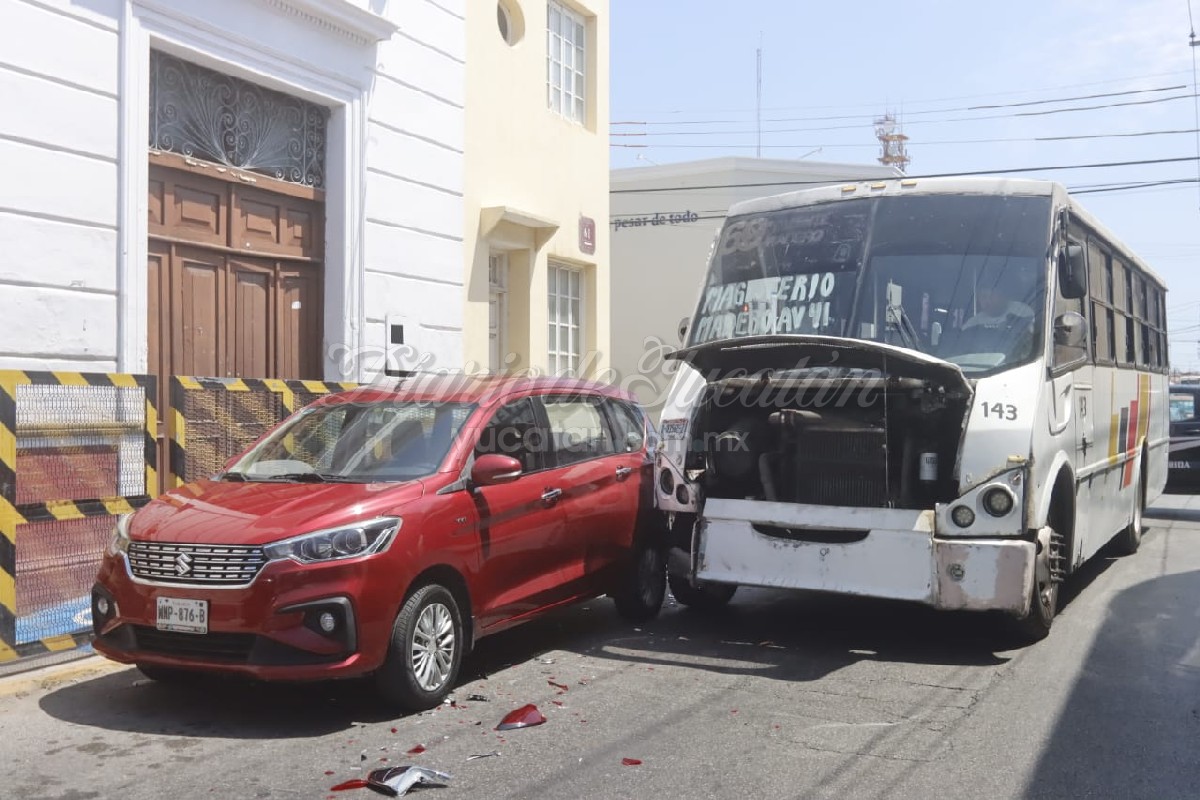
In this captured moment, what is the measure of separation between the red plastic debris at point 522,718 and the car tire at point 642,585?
2276mm

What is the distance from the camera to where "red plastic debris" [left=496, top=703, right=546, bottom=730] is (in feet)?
18.1

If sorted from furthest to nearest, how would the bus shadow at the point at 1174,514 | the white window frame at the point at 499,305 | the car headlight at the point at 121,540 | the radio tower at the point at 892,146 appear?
the radio tower at the point at 892,146 < the bus shadow at the point at 1174,514 < the white window frame at the point at 499,305 < the car headlight at the point at 121,540

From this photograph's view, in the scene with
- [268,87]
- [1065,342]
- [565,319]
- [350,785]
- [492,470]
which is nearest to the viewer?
[350,785]

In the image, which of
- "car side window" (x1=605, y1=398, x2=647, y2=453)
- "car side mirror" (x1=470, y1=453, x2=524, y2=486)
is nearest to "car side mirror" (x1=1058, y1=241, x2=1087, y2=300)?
"car side window" (x1=605, y1=398, x2=647, y2=453)

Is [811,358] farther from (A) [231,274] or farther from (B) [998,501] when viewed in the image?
(A) [231,274]

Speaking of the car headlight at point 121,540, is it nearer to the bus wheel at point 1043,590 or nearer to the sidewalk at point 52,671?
the sidewalk at point 52,671

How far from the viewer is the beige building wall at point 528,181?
1312 centimetres

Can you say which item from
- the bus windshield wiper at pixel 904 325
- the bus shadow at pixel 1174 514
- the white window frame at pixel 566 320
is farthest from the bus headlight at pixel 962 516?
the bus shadow at pixel 1174 514

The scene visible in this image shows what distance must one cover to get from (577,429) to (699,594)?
1725 mm

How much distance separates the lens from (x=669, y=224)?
29.9m

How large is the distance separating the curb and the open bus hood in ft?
13.3

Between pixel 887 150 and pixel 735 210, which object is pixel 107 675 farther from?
pixel 887 150

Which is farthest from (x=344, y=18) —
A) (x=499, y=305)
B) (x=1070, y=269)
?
(x=1070, y=269)

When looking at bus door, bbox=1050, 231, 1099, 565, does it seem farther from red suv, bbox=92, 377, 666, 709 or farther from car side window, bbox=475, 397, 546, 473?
car side window, bbox=475, 397, 546, 473
